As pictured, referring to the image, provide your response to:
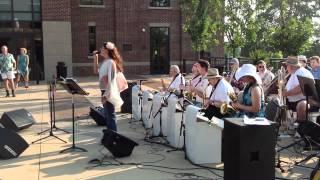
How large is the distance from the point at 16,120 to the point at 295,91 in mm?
6068

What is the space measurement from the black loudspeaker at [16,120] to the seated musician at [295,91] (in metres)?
5.73

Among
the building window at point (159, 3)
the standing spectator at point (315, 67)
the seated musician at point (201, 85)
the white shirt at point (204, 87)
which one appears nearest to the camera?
the seated musician at point (201, 85)

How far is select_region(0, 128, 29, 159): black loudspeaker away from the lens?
26.2 feet

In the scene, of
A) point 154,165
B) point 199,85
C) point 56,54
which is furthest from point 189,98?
point 56,54

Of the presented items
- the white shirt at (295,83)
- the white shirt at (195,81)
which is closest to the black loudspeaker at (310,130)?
the white shirt at (295,83)

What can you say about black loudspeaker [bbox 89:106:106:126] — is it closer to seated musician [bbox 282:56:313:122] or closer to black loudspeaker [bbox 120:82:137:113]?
black loudspeaker [bbox 120:82:137:113]

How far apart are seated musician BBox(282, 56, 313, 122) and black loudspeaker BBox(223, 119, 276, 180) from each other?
3.56m

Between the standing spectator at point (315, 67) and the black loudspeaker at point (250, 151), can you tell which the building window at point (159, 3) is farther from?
the black loudspeaker at point (250, 151)

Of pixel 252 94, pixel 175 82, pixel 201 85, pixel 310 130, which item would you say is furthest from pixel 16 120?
pixel 310 130

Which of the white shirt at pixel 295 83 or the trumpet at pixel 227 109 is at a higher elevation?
the white shirt at pixel 295 83

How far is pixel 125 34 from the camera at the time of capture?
32.3m

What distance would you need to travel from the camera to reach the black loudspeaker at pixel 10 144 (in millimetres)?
8000

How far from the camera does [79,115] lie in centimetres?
1333

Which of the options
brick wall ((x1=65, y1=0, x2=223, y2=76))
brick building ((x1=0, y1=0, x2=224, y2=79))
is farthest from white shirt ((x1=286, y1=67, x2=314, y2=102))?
brick wall ((x1=65, y1=0, x2=223, y2=76))
